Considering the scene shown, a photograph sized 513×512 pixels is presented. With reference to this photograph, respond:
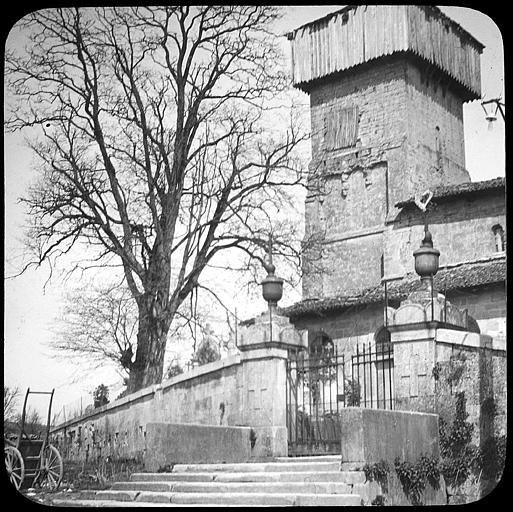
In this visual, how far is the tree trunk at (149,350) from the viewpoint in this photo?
20188mm

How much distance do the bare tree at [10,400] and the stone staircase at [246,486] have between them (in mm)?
4670

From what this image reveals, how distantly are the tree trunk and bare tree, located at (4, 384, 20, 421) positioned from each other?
353 centimetres

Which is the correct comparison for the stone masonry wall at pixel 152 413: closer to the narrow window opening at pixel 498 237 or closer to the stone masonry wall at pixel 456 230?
the stone masonry wall at pixel 456 230

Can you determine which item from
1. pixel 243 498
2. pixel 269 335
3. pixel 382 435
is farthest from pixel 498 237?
pixel 243 498

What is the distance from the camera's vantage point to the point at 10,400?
17.2 m

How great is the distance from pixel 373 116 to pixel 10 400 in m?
22.9

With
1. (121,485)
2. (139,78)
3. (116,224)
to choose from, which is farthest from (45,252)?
(121,485)

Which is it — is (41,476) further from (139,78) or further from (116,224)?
(139,78)

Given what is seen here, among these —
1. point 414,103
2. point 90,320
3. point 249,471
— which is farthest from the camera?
point 414,103

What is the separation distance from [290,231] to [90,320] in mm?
6633

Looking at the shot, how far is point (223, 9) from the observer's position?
21.0 m

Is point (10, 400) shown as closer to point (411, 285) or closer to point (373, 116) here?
point (411, 285)

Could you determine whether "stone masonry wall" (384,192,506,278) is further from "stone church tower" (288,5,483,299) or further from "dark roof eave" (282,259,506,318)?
"stone church tower" (288,5,483,299)

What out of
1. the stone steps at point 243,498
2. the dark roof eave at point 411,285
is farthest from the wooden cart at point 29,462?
the dark roof eave at point 411,285
